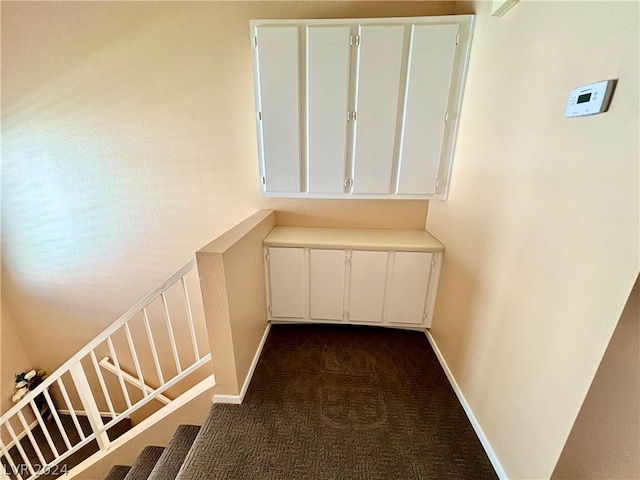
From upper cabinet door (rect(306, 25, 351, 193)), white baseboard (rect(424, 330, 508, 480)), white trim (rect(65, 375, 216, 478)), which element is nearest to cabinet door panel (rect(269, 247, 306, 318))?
upper cabinet door (rect(306, 25, 351, 193))

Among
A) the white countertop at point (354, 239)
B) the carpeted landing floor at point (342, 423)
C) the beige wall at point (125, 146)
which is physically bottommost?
the carpeted landing floor at point (342, 423)

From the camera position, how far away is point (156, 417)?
179 cm

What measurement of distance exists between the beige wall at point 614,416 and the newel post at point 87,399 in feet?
8.36

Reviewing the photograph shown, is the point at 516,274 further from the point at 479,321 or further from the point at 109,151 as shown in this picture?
the point at 109,151

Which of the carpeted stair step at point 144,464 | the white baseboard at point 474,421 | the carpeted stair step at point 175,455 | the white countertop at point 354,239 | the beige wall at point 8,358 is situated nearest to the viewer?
the white baseboard at point 474,421

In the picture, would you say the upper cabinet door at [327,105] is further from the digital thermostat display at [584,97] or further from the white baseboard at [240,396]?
the white baseboard at [240,396]

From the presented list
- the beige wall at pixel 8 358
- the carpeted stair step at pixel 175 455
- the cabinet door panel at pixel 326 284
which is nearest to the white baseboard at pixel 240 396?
the carpeted stair step at pixel 175 455

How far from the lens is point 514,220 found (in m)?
1.17

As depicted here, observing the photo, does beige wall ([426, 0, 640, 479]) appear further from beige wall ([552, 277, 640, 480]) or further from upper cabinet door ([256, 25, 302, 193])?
upper cabinet door ([256, 25, 302, 193])

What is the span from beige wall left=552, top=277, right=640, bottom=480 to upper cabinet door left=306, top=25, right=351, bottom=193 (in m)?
1.52

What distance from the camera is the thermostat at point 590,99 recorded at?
766mm

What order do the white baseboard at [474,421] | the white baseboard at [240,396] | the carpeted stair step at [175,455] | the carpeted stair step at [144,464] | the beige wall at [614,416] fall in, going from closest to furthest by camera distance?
the beige wall at [614,416]
the white baseboard at [474,421]
the carpeted stair step at [175,455]
the white baseboard at [240,396]
the carpeted stair step at [144,464]

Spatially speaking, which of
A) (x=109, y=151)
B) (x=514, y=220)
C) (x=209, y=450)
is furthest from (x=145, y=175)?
(x=514, y=220)

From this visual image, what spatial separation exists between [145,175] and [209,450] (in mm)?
2086
